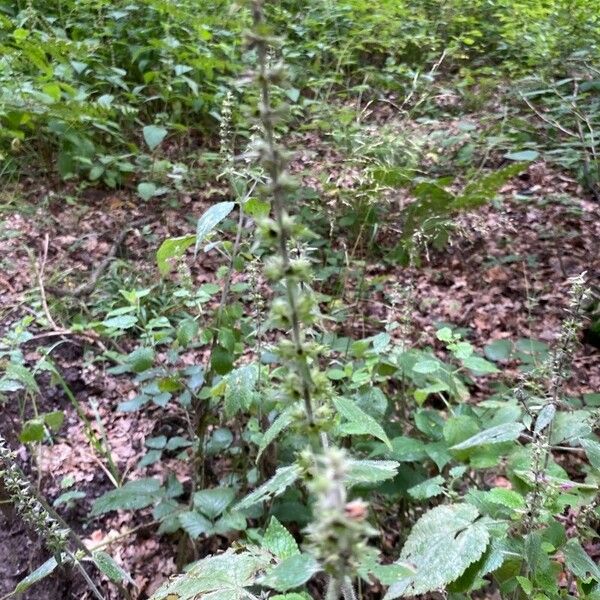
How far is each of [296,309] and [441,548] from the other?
96cm

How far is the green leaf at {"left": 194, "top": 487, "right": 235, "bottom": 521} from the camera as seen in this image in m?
1.97

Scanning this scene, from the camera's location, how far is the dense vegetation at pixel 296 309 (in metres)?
1.38

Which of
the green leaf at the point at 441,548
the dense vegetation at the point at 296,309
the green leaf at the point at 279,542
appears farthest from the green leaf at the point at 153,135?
the green leaf at the point at 441,548

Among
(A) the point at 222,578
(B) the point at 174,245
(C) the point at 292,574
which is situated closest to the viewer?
(C) the point at 292,574

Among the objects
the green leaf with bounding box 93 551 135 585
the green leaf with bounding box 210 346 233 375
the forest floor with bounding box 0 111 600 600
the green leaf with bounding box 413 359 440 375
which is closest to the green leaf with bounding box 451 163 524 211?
the forest floor with bounding box 0 111 600 600

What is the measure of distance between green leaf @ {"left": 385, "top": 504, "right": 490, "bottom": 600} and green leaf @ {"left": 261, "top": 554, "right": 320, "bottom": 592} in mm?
321

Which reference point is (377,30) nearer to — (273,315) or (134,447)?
(134,447)

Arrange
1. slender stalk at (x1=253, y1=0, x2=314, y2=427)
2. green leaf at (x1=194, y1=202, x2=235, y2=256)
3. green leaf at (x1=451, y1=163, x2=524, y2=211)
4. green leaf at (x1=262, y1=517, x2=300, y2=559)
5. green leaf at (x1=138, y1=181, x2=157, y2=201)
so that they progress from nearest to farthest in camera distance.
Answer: slender stalk at (x1=253, y1=0, x2=314, y2=427) < green leaf at (x1=262, y1=517, x2=300, y2=559) < green leaf at (x1=194, y1=202, x2=235, y2=256) < green leaf at (x1=451, y1=163, x2=524, y2=211) < green leaf at (x1=138, y1=181, x2=157, y2=201)

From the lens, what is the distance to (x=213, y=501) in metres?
1.99

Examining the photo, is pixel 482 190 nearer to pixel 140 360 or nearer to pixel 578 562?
pixel 140 360

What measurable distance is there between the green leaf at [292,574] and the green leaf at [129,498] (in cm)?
112

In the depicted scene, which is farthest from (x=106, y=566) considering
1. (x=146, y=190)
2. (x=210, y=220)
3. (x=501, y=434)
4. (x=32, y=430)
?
(x=146, y=190)

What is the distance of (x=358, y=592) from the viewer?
1900 mm

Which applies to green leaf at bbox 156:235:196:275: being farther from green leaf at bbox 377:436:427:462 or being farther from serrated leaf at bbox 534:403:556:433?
serrated leaf at bbox 534:403:556:433
